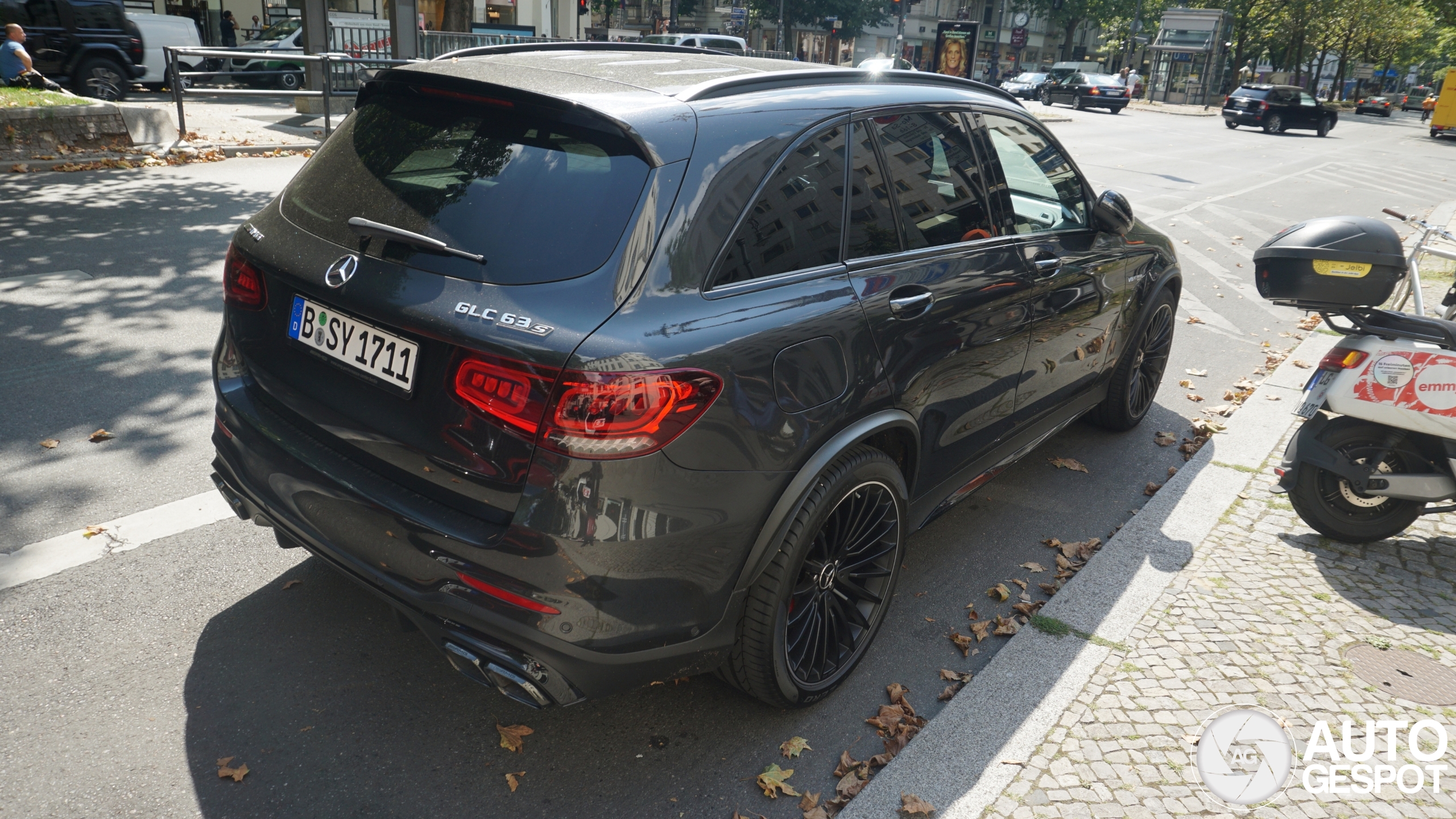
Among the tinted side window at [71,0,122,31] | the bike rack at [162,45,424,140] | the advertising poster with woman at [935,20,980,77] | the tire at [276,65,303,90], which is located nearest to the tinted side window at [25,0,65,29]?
A: the tinted side window at [71,0,122,31]

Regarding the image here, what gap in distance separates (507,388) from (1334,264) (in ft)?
11.9

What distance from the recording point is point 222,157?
509 inches

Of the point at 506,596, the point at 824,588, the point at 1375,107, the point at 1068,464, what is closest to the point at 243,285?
the point at 506,596

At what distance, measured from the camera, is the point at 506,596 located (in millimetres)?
2352

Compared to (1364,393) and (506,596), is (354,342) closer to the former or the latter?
(506,596)

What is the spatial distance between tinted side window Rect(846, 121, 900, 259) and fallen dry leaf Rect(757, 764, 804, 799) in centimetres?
148

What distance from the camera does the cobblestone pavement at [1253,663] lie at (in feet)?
9.12

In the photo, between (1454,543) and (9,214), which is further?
(9,214)

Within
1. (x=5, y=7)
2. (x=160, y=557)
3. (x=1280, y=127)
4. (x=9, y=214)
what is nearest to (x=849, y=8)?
A: (x=1280, y=127)

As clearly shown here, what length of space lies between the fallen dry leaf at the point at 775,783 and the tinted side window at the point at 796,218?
136 centimetres

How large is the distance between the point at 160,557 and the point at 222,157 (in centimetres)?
1101

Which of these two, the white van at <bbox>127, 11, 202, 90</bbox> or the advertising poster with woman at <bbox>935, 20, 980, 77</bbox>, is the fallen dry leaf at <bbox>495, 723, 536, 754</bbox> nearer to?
the white van at <bbox>127, 11, 202, 90</bbox>

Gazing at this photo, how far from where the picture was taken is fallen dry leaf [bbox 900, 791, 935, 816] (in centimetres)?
266

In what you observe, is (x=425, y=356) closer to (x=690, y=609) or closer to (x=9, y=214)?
(x=690, y=609)
